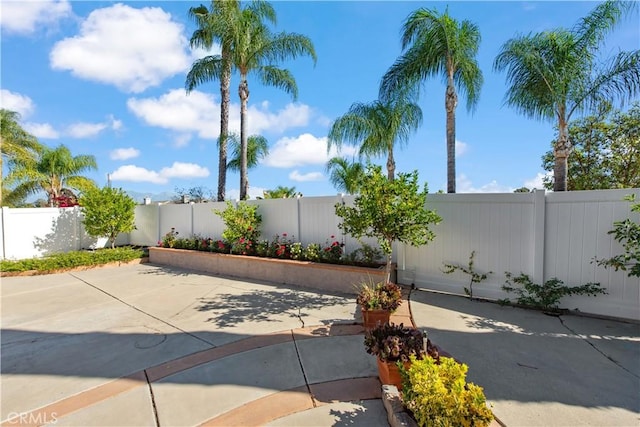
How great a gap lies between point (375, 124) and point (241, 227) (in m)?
6.61

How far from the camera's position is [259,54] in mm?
9734

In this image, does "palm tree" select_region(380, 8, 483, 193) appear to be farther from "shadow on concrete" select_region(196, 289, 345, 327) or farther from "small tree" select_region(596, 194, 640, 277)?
"shadow on concrete" select_region(196, 289, 345, 327)

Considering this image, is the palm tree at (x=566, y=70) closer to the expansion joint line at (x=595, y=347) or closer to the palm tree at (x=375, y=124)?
the expansion joint line at (x=595, y=347)

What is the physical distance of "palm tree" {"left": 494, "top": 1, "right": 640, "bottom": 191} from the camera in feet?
17.8

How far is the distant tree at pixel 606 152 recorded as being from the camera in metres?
10.8

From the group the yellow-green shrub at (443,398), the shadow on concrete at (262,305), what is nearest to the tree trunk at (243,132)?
the shadow on concrete at (262,305)

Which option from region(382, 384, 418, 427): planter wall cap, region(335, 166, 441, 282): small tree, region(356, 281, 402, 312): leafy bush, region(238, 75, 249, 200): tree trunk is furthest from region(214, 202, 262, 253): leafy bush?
region(382, 384, 418, 427): planter wall cap

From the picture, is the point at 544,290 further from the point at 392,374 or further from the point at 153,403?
the point at 153,403

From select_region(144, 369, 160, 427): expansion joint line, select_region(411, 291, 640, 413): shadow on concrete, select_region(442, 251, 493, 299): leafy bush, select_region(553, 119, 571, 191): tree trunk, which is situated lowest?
select_region(144, 369, 160, 427): expansion joint line

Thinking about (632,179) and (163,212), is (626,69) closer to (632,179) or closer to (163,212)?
(632,179)

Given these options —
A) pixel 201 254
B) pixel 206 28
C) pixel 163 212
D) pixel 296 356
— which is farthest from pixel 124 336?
pixel 206 28

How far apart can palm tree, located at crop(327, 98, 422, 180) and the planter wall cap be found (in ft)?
32.1

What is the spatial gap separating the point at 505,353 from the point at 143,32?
Result: 7.78 meters

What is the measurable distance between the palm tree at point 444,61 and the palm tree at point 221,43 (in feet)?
16.1
